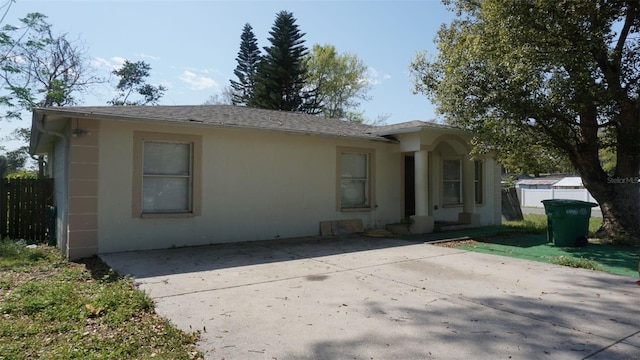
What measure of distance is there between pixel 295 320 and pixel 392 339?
3.51 ft

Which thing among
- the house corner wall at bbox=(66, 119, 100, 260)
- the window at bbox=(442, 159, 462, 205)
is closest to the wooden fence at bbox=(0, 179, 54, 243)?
the house corner wall at bbox=(66, 119, 100, 260)

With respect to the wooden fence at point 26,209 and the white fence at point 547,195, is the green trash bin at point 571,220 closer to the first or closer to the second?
the wooden fence at point 26,209

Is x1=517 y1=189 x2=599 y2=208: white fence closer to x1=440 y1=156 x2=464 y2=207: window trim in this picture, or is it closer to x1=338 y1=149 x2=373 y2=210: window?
x1=440 y1=156 x2=464 y2=207: window trim

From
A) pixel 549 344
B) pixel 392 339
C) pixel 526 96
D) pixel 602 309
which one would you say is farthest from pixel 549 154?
pixel 392 339

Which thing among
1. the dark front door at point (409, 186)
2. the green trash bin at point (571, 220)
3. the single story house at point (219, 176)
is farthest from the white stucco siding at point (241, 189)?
the green trash bin at point (571, 220)

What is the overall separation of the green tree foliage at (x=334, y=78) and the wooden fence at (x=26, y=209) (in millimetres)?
27470

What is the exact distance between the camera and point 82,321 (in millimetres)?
4016

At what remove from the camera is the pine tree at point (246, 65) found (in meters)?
33.2

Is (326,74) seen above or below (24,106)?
above

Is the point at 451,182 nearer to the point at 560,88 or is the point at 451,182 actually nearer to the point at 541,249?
the point at 541,249

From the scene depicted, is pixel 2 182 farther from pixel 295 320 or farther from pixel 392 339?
pixel 392 339

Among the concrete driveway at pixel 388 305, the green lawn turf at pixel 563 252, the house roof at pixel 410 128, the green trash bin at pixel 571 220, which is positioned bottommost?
the concrete driveway at pixel 388 305

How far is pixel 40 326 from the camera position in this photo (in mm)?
3904

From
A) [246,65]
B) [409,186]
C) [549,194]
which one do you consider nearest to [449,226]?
[409,186]
